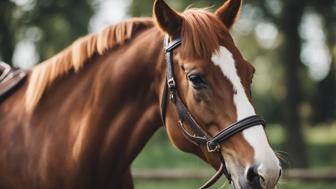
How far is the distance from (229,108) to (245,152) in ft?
0.88

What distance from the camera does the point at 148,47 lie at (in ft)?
11.0

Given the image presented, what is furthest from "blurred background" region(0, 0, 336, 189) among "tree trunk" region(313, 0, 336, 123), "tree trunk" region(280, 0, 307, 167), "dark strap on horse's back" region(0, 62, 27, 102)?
"tree trunk" region(313, 0, 336, 123)

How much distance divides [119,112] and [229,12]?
961 mm

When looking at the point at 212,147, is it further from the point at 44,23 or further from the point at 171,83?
the point at 44,23

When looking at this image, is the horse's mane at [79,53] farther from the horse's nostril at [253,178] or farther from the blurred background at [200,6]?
the blurred background at [200,6]

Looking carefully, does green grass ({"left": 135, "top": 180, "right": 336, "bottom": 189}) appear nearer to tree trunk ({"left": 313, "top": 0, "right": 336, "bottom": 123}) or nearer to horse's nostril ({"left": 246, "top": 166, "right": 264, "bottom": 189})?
horse's nostril ({"left": 246, "top": 166, "right": 264, "bottom": 189})

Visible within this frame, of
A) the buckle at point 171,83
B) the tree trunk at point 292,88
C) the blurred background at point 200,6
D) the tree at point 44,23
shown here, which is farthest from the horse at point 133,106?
the tree at point 44,23

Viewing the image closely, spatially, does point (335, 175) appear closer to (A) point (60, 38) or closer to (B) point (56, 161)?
(B) point (56, 161)

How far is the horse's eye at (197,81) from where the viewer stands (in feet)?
9.68

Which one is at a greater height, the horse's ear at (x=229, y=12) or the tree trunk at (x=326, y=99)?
the horse's ear at (x=229, y=12)

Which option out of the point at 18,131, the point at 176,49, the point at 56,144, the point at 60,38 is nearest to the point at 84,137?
the point at 56,144

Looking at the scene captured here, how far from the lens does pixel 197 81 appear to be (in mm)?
2967

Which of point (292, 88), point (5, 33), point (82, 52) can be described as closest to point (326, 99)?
point (292, 88)

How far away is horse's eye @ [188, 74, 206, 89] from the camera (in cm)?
295
